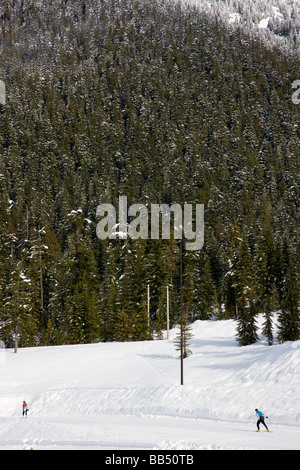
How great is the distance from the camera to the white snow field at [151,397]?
1716 centimetres

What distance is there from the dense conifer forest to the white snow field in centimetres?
621

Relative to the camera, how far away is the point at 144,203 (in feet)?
403

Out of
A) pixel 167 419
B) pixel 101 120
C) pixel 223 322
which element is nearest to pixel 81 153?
pixel 101 120

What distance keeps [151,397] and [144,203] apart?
99.4 metres

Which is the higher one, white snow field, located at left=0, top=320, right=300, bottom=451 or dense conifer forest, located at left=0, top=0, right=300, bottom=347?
dense conifer forest, located at left=0, top=0, right=300, bottom=347

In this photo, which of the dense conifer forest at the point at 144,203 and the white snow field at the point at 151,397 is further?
the dense conifer forest at the point at 144,203

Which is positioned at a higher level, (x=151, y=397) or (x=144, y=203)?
(x=144, y=203)

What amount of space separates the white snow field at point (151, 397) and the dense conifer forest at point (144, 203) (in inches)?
245

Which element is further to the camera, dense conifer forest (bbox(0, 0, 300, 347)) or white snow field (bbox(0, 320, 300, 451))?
dense conifer forest (bbox(0, 0, 300, 347))

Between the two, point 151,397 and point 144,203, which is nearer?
point 151,397

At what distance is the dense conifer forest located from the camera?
155ft

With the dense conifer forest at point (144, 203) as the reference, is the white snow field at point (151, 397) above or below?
below

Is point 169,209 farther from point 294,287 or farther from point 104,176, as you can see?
point 294,287

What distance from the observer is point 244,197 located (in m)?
124
